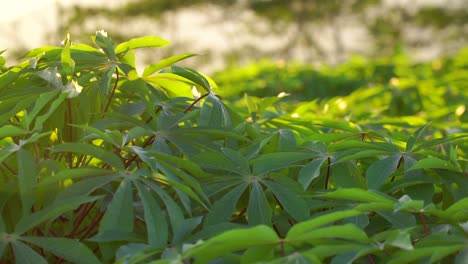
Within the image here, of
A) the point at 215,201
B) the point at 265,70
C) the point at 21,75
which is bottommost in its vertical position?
the point at 265,70

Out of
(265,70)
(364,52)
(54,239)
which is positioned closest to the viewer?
(54,239)

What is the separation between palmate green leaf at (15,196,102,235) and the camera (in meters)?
1.20

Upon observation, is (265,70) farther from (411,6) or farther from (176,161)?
(411,6)

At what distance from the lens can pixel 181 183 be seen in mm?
1306

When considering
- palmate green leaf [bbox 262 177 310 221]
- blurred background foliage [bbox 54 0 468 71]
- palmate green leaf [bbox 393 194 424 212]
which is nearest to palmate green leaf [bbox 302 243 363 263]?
palmate green leaf [bbox 393 194 424 212]

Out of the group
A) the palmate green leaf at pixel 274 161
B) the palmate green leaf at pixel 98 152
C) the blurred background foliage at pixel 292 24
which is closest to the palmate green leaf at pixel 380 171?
the palmate green leaf at pixel 274 161

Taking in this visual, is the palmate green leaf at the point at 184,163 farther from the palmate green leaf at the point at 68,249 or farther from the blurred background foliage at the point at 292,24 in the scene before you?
the blurred background foliage at the point at 292,24

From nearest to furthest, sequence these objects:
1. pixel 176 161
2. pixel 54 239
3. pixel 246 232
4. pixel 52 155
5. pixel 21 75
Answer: pixel 246 232 < pixel 54 239 < pixel 176 161 < pixel 52 155 < pixel 21 75

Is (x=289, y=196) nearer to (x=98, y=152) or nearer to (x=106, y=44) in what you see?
(x=98, y=152)

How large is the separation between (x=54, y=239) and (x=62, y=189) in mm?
144

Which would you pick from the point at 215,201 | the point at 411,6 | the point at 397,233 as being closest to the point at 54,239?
the point at 215,201

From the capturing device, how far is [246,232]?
1.05 meters

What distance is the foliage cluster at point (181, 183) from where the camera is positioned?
1.16 metres

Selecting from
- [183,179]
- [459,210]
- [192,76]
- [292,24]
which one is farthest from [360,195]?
[292,24]
